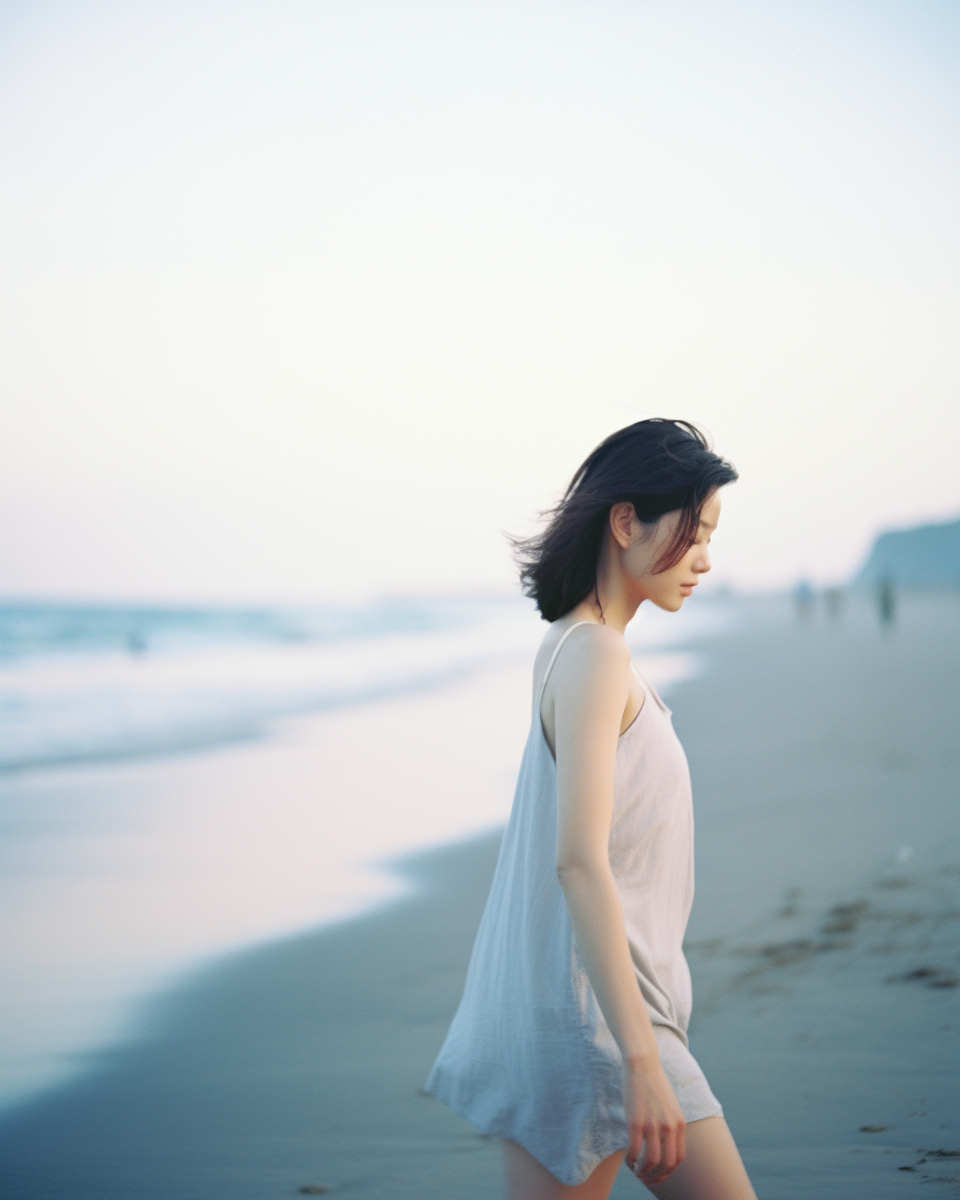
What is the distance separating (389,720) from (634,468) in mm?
12174

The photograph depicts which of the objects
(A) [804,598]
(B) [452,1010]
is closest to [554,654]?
(B) [452,1010]

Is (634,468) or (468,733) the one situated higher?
(634,468)

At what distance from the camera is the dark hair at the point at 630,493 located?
171 centimetres

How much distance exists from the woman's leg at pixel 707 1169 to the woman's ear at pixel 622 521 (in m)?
0.90

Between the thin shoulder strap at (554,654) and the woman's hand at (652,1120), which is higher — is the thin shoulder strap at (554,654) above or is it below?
above

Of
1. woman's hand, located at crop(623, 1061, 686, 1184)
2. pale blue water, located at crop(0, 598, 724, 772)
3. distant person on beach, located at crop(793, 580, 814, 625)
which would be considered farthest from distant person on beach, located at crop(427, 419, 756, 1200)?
distant person on beach, located at crop(793, 580, 814, 625)

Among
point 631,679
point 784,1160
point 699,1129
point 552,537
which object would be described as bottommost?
point 784,1160

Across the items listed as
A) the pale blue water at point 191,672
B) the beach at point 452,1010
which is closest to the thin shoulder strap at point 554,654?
the beach at point 452,1010

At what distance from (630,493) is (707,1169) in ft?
3.38

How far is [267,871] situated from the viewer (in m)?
6.69

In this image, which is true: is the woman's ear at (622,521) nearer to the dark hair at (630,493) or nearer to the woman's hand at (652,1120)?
the dark hair at (630,493)

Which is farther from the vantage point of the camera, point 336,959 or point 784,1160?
point 336,959

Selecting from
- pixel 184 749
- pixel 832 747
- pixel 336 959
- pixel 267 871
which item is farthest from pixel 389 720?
pixel 336 959

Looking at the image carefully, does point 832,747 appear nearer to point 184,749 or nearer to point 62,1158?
point 184,749
